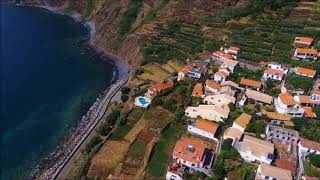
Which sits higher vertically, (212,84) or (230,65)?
(230,65)

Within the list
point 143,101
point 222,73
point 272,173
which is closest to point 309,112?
point 272,173

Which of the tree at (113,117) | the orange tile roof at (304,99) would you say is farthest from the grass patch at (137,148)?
the orange tile roof at (304,99)

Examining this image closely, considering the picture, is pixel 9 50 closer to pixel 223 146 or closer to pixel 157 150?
pixel 157 150

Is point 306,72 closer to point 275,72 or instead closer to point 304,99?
point 275,72

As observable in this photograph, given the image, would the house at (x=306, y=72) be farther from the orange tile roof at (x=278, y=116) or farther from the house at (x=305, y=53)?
the orange tile roof at (x=278, y=116)

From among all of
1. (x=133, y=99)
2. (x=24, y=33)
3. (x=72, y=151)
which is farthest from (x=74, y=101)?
(x=24, y=33)

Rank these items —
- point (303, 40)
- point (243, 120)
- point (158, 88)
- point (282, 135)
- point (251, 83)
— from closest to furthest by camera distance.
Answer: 1. point (282, 135)
2. point (243, 120)
3. point (251, 83)
4. point (158, 88)
5. point (303, 40)

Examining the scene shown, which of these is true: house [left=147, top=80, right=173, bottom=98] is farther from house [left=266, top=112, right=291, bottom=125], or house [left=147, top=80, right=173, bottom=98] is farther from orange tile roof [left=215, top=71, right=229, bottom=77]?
house [left=266, top=112, right=291, bottom=125]
